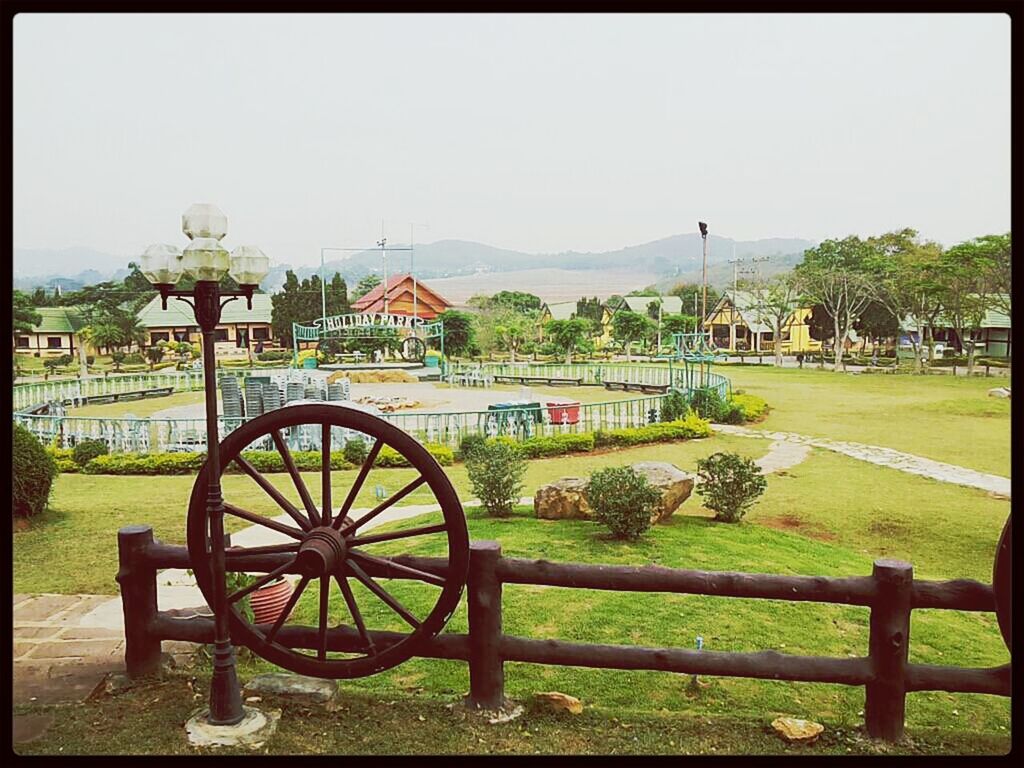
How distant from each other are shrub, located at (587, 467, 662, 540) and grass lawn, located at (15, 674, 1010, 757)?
295 cm

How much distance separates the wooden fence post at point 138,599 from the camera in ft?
12.3

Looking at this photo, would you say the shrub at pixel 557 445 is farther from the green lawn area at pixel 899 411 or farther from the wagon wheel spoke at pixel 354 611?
the wagon wheel spoke at pixel 354 611

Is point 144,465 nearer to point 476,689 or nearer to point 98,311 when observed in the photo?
point 476,689

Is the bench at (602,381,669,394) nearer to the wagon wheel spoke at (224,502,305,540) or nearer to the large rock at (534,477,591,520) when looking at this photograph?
the large rock at (534,477,591,520)

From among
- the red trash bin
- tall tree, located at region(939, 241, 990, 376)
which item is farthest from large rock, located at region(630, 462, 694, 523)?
tall tree, located at region(939, 241, 990, 376)

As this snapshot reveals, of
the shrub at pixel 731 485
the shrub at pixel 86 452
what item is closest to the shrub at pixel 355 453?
the shrub at pixel 86 452

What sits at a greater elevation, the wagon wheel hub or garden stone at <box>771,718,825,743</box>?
the wagon wheel hub

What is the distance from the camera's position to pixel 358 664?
11.5 feet

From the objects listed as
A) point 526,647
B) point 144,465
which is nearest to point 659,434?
point 144,465

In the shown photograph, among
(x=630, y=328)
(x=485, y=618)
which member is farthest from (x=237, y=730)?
(x=630, y=328)

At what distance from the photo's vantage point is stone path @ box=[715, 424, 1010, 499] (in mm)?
10398

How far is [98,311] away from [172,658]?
65.8 feet

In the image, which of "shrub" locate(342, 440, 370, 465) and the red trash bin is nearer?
"shrub" locate(342, 440, 370, 465)

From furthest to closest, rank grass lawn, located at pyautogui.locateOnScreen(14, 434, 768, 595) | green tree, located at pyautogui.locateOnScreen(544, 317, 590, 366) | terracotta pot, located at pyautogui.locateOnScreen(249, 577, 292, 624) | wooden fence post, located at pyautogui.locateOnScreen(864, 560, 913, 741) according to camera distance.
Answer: green tree, located at pyautogui.locateOnScreen(544, 317, 590, 366), grass lawn, located at pyautogui.locateOnScreen(14, 434, 768, 595), terracotta pot, located at pyautogui.locateOnScreen(249, 577, 292, 624), wooden fence post, located at pyautogui.locateOnScreen(864, 560, 913, 741)
